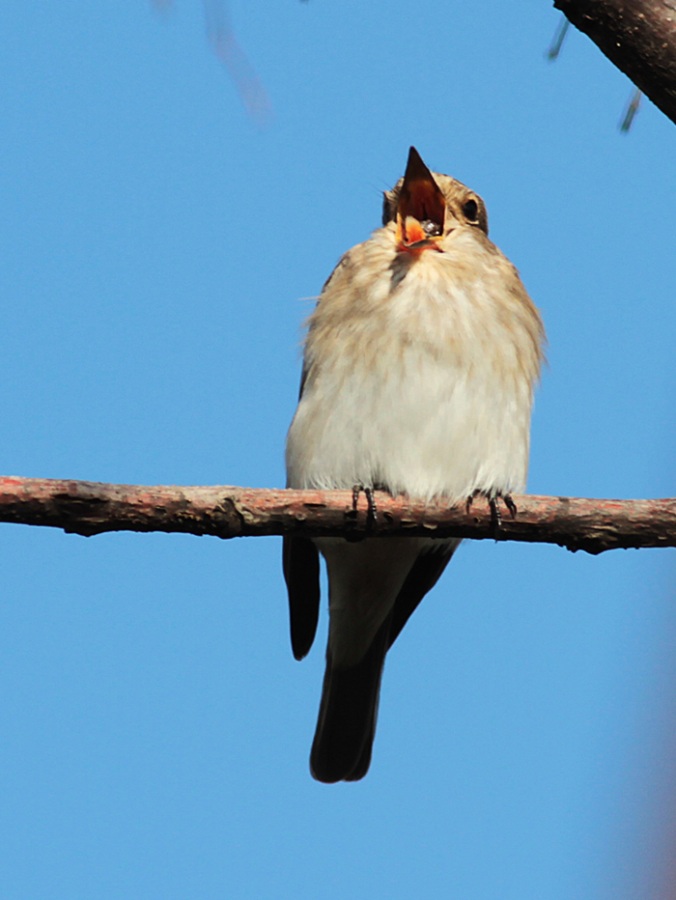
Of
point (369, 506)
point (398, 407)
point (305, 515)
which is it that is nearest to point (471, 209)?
point (398, 407)

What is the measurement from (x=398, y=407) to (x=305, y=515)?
51.2 inches

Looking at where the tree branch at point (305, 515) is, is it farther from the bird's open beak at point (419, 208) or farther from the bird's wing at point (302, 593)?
the bird's open beak at point (419, 208)

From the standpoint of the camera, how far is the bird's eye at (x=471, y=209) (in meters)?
6.12

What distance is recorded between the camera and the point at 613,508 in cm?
403

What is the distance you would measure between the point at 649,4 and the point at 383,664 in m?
3.81

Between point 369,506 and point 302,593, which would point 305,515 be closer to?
point 369,506

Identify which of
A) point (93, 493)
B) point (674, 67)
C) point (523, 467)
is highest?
point (674, 67)

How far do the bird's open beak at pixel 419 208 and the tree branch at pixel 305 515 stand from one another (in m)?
1.70

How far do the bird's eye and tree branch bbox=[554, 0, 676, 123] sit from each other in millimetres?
2887

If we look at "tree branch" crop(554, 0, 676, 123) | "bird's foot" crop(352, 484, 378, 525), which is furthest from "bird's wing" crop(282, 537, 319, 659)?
"tree branch" crop(554, 0, 676, 123)

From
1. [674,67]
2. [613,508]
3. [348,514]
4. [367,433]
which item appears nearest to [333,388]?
[367,433]

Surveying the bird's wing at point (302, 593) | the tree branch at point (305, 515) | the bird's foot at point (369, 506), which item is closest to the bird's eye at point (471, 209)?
the bird's wing at point (302, 593)

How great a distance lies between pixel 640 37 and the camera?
10.5ft

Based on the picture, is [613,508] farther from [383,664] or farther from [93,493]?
[383,664]
